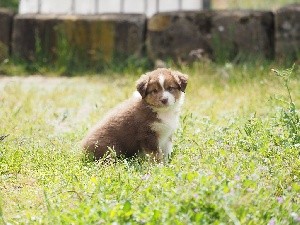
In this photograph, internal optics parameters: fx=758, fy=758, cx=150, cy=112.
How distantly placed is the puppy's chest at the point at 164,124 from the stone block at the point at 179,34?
3.54 metres

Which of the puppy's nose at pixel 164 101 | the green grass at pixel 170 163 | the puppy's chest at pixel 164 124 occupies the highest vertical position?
the puppy's nose at pixel 164 101

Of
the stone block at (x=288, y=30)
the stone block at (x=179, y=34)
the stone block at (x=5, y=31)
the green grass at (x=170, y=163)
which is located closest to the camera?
the green grass at (x=170, y=163)

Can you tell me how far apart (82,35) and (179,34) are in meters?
1.25

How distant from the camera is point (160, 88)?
19.1 feet

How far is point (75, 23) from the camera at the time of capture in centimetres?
969

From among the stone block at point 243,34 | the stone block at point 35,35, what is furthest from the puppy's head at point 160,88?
the stone block at point 35,35

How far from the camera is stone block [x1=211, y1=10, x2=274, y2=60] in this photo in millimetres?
9398

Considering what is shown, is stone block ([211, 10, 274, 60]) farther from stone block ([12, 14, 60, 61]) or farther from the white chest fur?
the white chest fur

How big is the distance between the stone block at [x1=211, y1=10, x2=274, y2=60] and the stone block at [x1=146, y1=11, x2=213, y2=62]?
126 millimetres

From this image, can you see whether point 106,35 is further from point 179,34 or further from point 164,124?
point 164,124

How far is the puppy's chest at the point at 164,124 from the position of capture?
5910mm

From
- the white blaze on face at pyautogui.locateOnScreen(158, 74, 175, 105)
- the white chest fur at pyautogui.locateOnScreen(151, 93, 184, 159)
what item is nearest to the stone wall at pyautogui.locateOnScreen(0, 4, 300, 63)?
the white chest fur at pyautogui.locateOnScreen(151, 93, 184, 159)

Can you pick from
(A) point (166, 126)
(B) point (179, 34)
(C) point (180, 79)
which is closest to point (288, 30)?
(B) point (179, 34)

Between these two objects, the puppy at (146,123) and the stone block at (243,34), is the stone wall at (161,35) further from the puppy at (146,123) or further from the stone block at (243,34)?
the puppy at (146,123)
